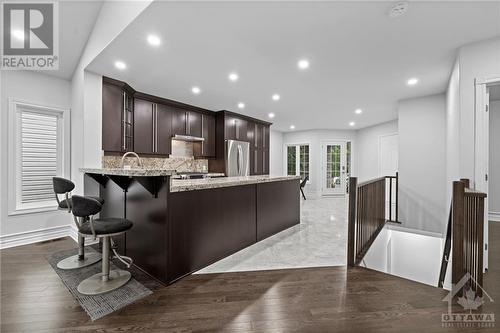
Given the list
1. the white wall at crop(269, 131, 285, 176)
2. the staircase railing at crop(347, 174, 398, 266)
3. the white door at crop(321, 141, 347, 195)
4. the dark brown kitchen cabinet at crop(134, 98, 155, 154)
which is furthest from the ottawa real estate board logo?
the white door at crop(321, 141, 347, 195)

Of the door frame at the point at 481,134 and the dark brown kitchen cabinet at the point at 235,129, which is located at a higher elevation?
the dark brown kitchen cabinet at the point at 235,129

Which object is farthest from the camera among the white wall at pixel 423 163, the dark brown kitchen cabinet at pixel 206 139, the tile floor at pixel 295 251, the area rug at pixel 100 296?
the dark brown kitchen cabinet at pixel 206 139

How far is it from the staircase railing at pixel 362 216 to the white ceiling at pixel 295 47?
1.61 metres

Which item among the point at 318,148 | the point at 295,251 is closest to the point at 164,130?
the point at 295,251

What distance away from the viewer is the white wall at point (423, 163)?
427 cm

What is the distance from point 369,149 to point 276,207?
20.0ft

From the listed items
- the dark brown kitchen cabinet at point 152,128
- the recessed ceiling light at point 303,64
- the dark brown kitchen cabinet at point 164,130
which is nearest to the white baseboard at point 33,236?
the dark brown kitchen cabinet at point 152,128

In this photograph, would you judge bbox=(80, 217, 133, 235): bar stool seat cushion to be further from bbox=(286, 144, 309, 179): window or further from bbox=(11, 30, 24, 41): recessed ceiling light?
bbox=(286, 144, 309, 179): window

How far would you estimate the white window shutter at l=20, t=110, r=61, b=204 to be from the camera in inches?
136

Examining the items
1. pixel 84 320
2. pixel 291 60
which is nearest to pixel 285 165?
pixel 291 60

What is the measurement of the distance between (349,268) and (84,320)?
7.91ft

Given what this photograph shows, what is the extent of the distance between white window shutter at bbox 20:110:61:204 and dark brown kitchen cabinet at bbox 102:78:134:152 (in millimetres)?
1101

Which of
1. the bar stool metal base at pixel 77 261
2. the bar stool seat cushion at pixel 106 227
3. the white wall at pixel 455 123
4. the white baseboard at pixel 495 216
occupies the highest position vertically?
the white wall at pixel 455 123

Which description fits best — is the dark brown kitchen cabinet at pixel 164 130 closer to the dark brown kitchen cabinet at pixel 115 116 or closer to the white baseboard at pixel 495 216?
the dark brown kitchen cabinet at pixel 115 116
